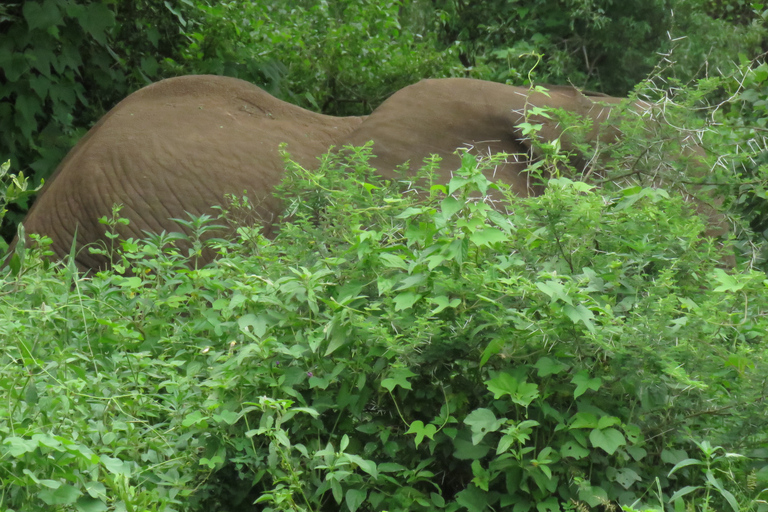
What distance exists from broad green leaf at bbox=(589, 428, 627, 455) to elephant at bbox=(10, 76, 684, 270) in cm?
199

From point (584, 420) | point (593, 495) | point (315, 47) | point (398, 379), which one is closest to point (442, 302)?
point (398, 379)

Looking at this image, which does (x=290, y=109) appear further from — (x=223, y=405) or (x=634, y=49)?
(x=634, y=49)

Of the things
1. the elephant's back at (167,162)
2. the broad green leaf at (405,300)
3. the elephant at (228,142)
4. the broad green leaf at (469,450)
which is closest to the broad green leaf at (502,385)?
the broad green leaf at (469,450)

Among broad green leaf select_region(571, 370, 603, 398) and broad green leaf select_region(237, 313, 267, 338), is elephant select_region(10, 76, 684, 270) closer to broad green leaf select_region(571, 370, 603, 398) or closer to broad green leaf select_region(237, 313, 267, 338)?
broad green leaf select_region(237, 313, 267, 338)

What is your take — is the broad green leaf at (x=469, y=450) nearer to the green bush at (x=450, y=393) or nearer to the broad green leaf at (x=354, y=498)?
the green bush at (x=450, y=393)

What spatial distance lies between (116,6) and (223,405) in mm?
4470

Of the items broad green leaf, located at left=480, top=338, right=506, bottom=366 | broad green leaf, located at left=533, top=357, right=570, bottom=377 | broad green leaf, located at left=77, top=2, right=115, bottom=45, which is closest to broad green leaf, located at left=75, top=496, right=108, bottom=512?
broad green leaf, located at left=480, top=338, right=506, bottom=366

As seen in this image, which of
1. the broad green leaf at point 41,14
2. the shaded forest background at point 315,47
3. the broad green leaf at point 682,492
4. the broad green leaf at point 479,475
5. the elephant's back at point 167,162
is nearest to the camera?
the broad green leaf at point 682,492

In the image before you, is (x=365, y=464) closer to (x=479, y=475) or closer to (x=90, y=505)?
(x=479, y=475)

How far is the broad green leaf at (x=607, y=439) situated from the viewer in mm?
1961

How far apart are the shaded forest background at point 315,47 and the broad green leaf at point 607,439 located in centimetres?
139

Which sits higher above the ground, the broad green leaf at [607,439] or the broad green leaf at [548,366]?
the broad green leaf at [548,366]

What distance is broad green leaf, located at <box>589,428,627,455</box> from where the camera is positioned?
1961 mm

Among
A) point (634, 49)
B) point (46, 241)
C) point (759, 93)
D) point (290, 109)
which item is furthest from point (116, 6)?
point (634, 49)
